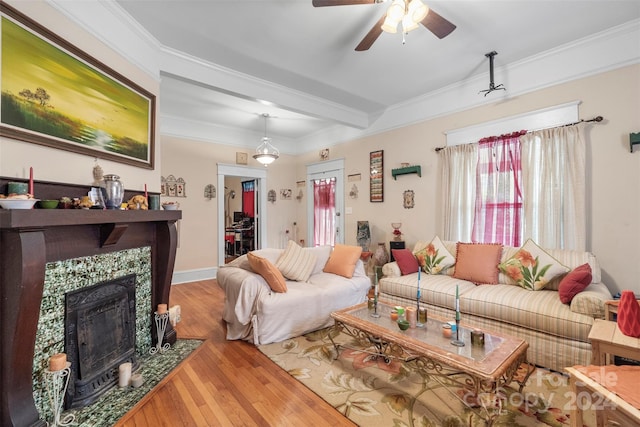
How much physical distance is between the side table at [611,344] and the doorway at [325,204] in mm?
3997

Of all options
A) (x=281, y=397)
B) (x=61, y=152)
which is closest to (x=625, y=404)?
(x=281, y=397)

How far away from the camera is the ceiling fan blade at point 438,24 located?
6.61ft

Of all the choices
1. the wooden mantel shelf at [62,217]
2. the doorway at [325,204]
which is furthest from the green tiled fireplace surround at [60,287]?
the doorway at [325,204]

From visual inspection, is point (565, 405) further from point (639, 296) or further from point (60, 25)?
point (60, 25)

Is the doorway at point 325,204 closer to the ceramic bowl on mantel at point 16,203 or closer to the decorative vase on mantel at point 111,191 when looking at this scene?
the decorative vase on mantel at point 111,191

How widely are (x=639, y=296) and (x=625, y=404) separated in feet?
7.13

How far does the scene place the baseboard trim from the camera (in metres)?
4.99

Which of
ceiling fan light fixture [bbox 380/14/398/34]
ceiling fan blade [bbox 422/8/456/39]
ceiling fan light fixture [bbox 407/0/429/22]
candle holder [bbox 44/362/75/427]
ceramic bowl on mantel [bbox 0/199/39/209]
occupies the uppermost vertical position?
ceiling fan blade [bbox 422/8/456/39]

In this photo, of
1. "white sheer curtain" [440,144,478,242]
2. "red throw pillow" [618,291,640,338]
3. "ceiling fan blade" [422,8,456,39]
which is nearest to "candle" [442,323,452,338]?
"red throw pillow" [618,291,640,338]

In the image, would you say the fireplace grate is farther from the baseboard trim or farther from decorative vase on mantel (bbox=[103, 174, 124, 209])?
the baseboard trim

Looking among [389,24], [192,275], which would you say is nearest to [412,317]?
[389,24]

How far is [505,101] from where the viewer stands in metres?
3.47

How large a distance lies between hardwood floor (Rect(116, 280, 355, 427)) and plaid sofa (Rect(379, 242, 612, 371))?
1642mm

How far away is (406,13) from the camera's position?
6.51ft
